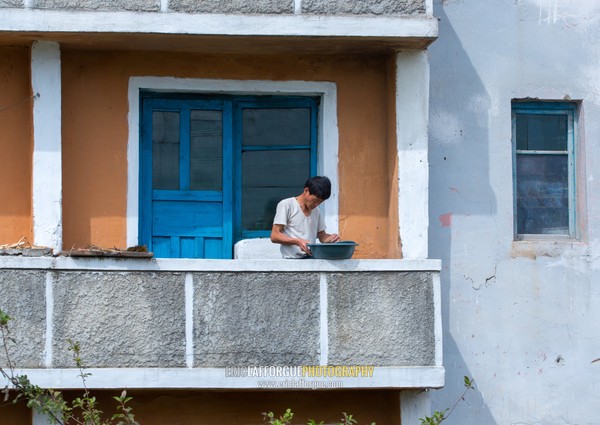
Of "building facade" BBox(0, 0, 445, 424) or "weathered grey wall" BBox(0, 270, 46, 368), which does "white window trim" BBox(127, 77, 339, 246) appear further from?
"weathered grey wall" BBox(0, 270, 46, 368)

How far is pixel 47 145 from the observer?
40.7ft

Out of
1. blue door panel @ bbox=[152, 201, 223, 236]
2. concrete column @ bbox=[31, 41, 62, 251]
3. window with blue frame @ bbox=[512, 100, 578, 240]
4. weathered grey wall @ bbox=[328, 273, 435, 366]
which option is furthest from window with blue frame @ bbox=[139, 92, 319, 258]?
window with blue frame @ bbox=[512, 100, 578, 240]

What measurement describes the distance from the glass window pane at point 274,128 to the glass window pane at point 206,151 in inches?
10.6

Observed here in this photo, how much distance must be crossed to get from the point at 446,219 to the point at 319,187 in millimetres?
1610

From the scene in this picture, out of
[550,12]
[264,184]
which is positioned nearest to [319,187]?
[264,184]

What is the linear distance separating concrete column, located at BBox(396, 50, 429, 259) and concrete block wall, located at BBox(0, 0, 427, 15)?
54cm

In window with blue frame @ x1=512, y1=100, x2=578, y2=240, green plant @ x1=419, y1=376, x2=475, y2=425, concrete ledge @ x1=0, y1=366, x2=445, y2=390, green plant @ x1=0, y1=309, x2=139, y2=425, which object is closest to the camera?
green plant @ x1=0, y1=309, x2=139, y2=425

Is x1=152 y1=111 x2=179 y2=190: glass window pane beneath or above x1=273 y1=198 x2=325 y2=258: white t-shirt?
above

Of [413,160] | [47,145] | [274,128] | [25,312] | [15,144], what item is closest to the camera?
[25,312]

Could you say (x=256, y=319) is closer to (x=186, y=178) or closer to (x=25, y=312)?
(x=186, y=178)

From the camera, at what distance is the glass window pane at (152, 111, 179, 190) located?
Result: 13102 mm

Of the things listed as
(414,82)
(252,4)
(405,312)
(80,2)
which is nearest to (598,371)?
(405,312)

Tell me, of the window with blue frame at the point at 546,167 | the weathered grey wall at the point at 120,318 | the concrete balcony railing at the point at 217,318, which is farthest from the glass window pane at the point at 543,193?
the weathered grey wall at the point at 120,318

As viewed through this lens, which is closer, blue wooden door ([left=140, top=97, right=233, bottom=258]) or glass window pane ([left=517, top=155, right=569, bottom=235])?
blue wooden door ([left=140, top=97, right=233, bottom=258])
